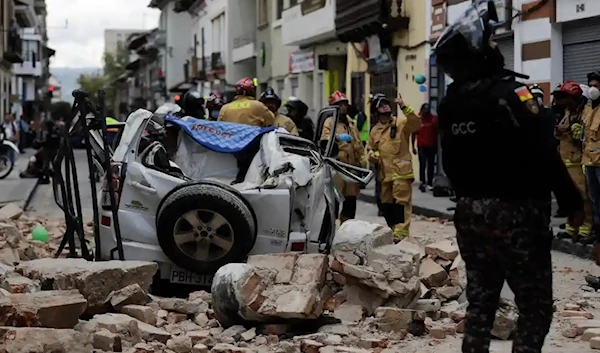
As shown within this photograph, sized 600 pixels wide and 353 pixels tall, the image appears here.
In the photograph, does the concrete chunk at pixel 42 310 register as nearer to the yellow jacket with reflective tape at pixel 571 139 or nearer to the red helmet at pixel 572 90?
the red helmet at pixel 572 90

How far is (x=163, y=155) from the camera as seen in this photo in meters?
9.54

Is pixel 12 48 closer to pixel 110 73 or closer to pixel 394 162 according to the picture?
pixel 394 162

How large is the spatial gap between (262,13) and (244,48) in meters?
1.96

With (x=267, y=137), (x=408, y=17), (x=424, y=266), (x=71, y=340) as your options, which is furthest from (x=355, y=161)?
(x=408, y=17)

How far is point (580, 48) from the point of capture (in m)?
17.6

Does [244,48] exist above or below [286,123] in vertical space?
above

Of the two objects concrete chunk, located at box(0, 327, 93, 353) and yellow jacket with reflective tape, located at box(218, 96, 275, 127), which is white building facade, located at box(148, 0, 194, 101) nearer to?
yellow jacket with reflective tape, located at box(218, 96, 275, 127)

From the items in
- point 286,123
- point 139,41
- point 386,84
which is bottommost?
point 286,123

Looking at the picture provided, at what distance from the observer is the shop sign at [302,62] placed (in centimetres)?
3481

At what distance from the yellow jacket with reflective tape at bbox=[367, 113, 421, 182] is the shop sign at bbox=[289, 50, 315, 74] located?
886 inches

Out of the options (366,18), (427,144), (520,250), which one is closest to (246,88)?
(520,250)

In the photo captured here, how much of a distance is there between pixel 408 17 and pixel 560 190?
20.4 meters

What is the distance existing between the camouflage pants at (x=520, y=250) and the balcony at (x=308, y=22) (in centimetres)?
2587

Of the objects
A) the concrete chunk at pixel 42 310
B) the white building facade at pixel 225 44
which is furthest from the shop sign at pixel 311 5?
the concrete chunk at pixel 42 310
